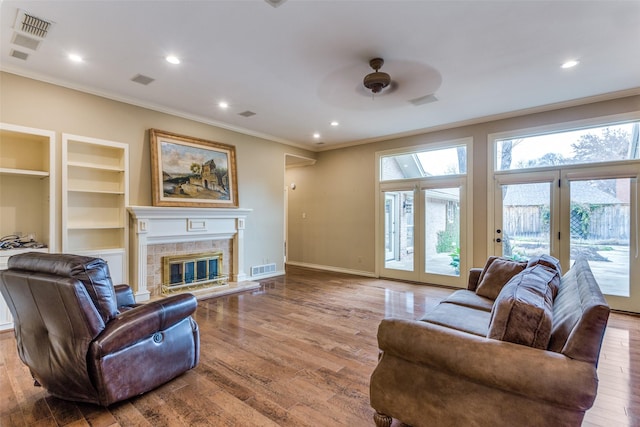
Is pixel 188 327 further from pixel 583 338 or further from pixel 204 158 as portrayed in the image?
pixel 204 158

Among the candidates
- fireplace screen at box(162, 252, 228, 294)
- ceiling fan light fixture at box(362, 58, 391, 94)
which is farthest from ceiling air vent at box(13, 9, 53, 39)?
fireplace screen at box(162, 252, 228, 294)

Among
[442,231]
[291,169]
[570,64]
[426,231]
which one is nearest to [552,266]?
[570,64]

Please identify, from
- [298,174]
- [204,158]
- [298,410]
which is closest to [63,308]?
[298,410]

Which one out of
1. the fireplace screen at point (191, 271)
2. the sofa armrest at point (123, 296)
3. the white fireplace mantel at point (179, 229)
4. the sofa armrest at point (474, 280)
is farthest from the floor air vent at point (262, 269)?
the sofa armrest at point (474, 280)

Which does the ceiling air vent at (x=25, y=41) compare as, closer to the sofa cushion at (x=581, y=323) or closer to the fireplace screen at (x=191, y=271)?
the fireplace screen at (x=191, y=271)

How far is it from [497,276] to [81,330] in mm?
3459

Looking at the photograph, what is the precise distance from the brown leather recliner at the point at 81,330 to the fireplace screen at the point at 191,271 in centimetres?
252

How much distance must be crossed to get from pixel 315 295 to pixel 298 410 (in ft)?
9.46

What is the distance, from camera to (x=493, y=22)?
8.45 feet

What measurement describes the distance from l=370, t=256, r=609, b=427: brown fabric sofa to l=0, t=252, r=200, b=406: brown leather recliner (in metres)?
1.58

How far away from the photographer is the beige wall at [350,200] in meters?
5.11

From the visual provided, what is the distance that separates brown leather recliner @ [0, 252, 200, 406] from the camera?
6.05ft

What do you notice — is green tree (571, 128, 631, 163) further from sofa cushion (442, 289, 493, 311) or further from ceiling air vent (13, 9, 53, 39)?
ceiling air vent (13, 9, 53, 39)

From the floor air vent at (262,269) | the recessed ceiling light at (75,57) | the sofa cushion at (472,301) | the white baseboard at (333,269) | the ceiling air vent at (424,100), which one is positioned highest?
the recessed ceiling light at (75,57)
